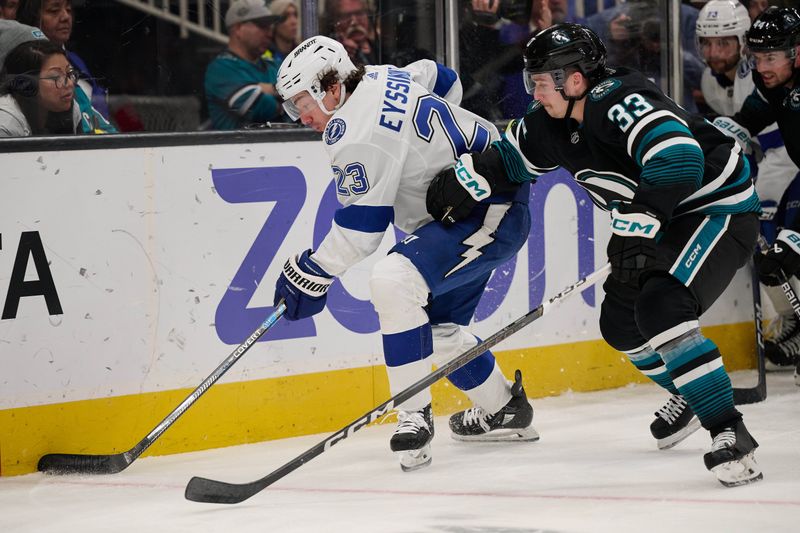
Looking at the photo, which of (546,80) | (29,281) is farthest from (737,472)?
(29,281)

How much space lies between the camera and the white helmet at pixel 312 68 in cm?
354

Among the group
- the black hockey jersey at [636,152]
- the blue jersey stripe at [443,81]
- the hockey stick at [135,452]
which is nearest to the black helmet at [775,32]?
the blue jersey stripe at [443,81]

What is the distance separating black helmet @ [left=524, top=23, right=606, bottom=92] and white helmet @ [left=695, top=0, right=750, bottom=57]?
2082mm

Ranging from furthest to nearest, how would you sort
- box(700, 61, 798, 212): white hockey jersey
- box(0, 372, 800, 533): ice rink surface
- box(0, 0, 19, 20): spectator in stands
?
1. box(700, 61, 798, 212): white hockey jersey
2. box(0, 0, 19, 20): spectator in stands
3. box(0, 372, 800, 533): ice rink surface

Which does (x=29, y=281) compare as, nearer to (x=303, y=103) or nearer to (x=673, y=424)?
(x=303, y=103)

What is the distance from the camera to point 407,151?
3.62 metres

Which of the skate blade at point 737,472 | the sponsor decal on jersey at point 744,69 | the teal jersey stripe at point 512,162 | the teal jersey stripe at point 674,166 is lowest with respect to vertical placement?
the skate blade at point 737,472

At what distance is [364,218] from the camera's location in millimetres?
3510

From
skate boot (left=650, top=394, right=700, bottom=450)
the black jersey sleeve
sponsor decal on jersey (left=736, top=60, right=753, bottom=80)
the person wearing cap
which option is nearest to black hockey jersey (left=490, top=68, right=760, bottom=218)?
the black jersey sleeve

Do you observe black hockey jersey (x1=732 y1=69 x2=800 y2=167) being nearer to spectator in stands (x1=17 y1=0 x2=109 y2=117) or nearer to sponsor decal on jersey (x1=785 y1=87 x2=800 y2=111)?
sponsor decal on jersey (x1=785 y1=87 x2=800 y2=111)

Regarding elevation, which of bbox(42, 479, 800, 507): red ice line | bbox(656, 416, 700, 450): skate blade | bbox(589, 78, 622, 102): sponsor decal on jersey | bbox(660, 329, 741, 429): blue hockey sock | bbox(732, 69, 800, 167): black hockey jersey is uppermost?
bbox(589, 78, 622, 102): sponsor decal on jersey

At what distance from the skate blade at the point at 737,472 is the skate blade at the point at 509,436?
2.93ft

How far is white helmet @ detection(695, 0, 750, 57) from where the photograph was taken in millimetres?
5277

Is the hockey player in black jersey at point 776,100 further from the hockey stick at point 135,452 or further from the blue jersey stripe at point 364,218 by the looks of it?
the hockey stick at point 135,452
